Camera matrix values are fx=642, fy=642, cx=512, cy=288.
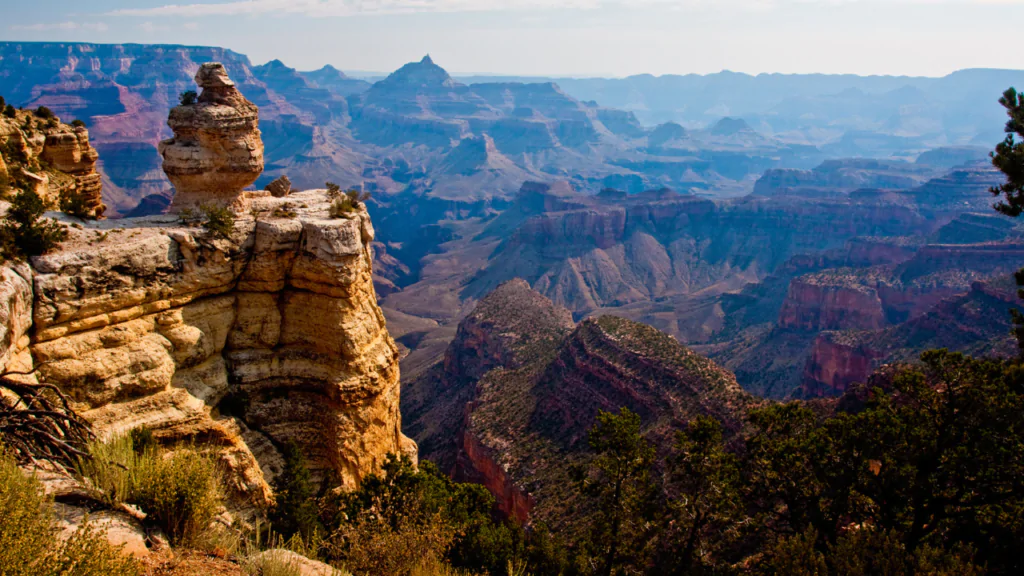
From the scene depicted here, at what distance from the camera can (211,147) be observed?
21.0m

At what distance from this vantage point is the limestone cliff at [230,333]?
640 inches

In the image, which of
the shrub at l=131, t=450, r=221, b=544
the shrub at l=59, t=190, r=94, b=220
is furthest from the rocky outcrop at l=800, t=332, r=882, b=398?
the shrub at l=131, t=450, r=221, b=544

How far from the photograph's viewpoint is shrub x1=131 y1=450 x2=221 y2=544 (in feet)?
40.3

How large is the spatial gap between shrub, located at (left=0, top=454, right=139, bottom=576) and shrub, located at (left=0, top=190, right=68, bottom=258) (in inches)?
335

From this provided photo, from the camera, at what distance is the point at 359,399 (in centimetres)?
2153

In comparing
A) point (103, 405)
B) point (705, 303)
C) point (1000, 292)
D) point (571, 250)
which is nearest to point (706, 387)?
point (103, 405)

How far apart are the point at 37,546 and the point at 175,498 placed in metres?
3.62

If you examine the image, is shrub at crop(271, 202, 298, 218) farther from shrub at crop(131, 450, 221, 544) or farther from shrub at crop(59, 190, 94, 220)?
shrub at crop(131, 450, 221, 544)

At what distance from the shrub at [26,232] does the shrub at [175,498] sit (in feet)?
24.4

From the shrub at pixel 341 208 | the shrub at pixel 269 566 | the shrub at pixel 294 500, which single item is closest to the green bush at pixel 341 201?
the shrub at pixel 341 208

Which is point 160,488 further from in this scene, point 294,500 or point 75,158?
point 75,158

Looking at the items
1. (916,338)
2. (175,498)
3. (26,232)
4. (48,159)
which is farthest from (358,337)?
(916,338)

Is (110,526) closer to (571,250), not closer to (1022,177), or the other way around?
(1022,177)

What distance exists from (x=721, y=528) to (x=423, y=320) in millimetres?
119319
